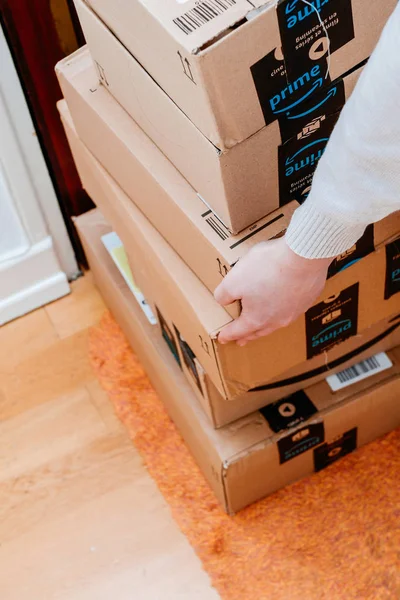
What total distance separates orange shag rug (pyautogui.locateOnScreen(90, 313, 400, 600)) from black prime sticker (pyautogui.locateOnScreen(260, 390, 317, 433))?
186 mm

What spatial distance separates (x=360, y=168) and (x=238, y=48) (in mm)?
144

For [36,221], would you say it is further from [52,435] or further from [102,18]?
[102,18]

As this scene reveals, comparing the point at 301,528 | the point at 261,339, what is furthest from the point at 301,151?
the point at 301,528

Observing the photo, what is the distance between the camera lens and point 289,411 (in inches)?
41.4

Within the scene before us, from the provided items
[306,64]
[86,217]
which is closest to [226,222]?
[306,64]

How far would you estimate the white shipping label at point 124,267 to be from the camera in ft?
3.86

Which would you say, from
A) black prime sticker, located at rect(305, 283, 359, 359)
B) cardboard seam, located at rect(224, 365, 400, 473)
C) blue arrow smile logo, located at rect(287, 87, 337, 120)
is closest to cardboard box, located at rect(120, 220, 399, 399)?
black prime sticker, located at rect(305, 283, 359, 359)

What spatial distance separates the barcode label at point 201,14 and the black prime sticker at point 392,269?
366 millimetres

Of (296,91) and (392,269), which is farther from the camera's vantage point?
(392,269)

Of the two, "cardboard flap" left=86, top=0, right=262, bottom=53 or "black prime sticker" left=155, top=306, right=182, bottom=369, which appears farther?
"black prime sticker" left=155, top=306, right=182, bottom=369

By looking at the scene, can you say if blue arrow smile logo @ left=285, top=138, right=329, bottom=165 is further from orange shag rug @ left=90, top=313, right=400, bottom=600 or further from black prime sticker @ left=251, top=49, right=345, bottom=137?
orange shag rug @ left=90, top=313, right=400, bottom=600

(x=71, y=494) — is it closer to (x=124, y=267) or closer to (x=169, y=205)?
(x=124, y=267)

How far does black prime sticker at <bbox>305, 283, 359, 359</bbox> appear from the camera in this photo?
0.88 metres

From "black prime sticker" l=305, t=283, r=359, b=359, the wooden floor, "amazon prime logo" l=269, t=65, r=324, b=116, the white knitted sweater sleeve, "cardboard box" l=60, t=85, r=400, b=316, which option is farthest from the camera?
the wooden floor
